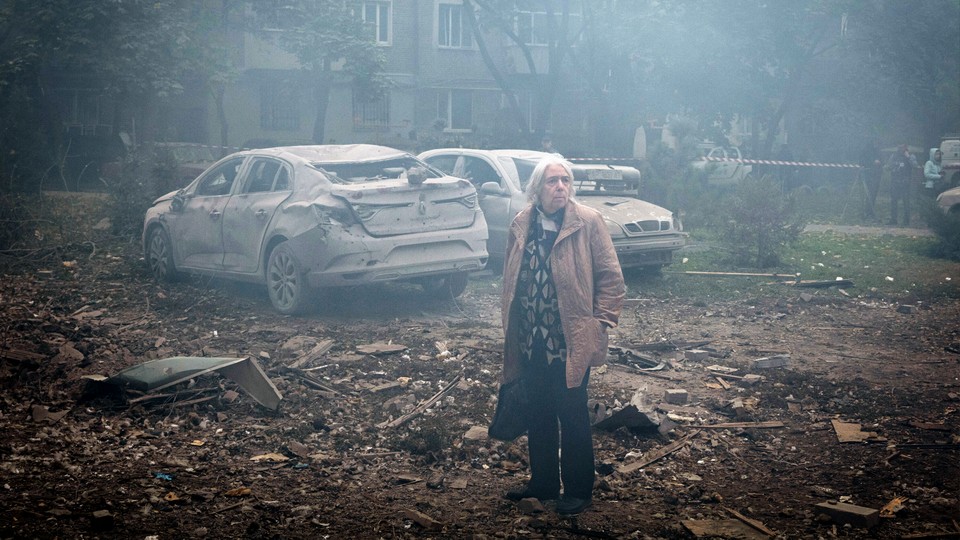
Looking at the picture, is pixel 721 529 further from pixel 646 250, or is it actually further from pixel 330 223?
pixel 646 250

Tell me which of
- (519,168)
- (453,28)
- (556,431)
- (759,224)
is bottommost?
(556,431)

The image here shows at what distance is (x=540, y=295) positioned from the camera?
4891mm

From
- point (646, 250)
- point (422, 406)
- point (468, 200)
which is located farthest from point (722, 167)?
point (422, 406)

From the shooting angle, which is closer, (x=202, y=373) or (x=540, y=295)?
(x=540, y=295)

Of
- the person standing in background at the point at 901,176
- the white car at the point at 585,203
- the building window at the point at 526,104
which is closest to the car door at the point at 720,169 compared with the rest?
the person standing in background at the point at 901,176

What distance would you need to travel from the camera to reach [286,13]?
31812mm

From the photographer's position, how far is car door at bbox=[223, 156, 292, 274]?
32.4 ft

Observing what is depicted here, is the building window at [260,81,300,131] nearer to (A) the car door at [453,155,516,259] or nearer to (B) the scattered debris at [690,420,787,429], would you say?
(A) the car door at [453,155,516,259]

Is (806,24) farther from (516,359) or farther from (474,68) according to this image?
(516,359)

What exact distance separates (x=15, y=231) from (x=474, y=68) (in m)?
27.4

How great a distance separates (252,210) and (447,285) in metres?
2.36

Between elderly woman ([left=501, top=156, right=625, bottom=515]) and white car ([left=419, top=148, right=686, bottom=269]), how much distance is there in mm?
6766

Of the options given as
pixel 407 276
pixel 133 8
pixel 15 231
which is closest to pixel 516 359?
pixel 407 276

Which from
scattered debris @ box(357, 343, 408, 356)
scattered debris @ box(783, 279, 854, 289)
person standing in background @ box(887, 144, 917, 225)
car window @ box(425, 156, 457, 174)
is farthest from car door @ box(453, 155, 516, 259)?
person standing in background @ box(887, 144, 917, 225)
